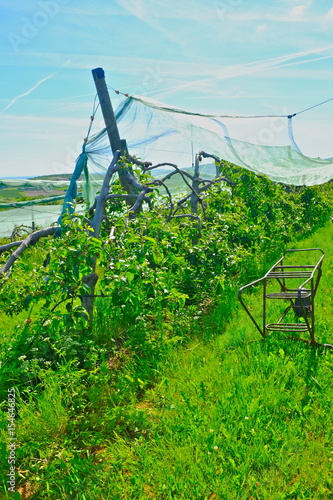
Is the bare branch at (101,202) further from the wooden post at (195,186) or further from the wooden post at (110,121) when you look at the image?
the wooden post at (195,186)

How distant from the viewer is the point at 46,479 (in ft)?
7.63

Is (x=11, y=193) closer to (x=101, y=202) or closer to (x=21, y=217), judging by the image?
(x=21, y=217)

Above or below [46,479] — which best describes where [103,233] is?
above

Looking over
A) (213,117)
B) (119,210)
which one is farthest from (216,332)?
(213,117)

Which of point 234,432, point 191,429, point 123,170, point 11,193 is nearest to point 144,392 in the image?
point 191,429

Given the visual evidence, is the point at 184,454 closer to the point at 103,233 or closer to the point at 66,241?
the point at 66,241

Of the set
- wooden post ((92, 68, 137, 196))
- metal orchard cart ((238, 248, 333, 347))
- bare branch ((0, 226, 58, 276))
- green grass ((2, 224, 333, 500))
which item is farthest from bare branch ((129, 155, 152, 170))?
green grass ((2, 224, 333, 500))

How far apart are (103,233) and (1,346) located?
1453 mm

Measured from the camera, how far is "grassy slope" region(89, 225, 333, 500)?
2.15 metres

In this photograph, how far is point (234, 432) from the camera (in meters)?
2.46

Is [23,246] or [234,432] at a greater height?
[23,246]

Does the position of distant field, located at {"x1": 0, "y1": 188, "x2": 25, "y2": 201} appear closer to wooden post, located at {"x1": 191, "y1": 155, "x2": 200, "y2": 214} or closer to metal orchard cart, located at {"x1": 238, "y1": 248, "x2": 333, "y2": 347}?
wooden post, located at {"x1": 191, "y1": 155, "x2": 200, "y2": 214}

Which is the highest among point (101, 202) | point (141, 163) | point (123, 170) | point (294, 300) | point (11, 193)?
point (141, 163)

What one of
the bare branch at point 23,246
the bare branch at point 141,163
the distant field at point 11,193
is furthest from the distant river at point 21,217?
the bare branch at point 23,246
